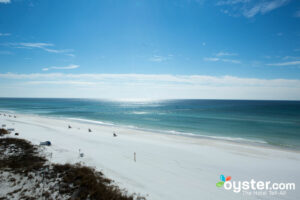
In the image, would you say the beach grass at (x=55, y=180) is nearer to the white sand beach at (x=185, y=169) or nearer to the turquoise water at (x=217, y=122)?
the white sand beach at (x=185, y=169)

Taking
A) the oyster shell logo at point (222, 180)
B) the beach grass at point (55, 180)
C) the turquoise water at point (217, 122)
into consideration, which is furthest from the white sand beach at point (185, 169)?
the turquoise water at point (217, 122)

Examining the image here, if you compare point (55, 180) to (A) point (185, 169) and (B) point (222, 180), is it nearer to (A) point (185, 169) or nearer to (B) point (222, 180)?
→ (A) point (185, 169)

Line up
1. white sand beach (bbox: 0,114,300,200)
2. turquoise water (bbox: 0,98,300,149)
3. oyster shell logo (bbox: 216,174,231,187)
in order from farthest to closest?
turquoise water (bbox: 0,98,300,149), oyster shell logo (bbox: 216,174,231,187), white sand beach (bbox: 0,114,300,200)

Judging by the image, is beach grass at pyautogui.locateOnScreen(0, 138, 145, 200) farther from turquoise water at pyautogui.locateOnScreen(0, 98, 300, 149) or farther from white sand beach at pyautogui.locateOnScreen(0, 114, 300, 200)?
turquoise water at pyautogui.locateOnScreen(0, 98, 300, 149)

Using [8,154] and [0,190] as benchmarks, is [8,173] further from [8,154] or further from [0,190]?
[8,154]

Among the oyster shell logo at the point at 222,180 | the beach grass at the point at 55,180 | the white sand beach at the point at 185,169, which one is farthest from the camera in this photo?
the oyster shell logo at the point at 222,180

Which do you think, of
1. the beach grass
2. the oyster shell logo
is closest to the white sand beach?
the oyster shell logo

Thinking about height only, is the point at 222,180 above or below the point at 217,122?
above

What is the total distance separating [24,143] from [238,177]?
24.8 meters

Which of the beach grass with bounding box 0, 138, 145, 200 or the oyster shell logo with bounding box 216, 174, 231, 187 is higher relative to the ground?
the beach grass with bounding box 0, 138, 145, 200

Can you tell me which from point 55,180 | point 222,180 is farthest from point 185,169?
point 55,180

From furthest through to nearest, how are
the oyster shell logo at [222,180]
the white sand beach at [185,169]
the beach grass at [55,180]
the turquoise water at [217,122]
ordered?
the turquoise water at [217,122] < the oyster shell logo at [222,180] < the white sand beach at [185,169] < the beach grass at [55,180]

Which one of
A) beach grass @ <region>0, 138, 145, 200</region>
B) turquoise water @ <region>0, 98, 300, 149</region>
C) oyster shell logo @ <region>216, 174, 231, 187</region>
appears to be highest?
beach grass @ <region>0, 138, 145, 200</region>

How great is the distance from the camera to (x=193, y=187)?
10.6 metres
